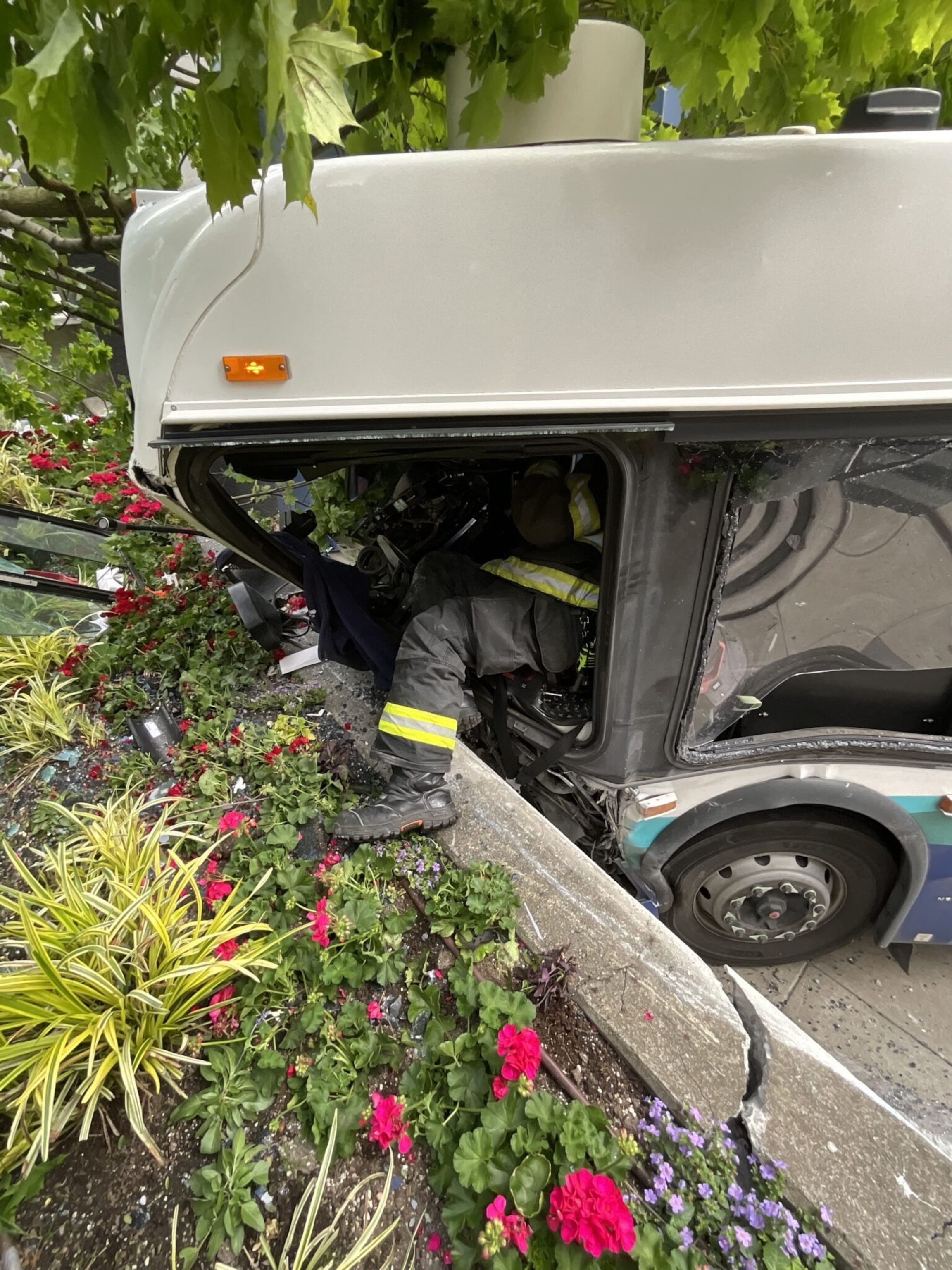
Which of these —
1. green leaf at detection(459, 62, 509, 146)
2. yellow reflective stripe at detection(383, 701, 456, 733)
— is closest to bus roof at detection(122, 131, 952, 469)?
green leaf at detection(459, 62, 509, 146)

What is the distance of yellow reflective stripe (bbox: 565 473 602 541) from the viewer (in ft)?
6.17

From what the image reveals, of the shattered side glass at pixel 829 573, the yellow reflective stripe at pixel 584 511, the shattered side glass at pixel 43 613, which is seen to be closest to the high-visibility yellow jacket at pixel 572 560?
the yellow reflective stripe at pixel 584 511

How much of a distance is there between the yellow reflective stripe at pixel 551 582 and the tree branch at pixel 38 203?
2298 mm

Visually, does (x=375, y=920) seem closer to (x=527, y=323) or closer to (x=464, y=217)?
(x=527, y=323)

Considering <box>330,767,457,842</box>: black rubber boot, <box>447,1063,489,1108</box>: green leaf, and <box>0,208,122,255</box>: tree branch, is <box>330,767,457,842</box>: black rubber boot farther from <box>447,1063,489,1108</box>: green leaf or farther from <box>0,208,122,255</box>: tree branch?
<box>0,208,122,255</box>: tree branch

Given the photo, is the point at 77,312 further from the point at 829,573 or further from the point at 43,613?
the point at 829,573

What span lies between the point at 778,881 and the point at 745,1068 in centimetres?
91

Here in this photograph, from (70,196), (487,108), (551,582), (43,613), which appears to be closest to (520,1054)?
(551,582)

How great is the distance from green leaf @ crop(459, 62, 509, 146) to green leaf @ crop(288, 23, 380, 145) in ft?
1.66

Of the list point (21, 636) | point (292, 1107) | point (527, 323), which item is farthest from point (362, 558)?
point (292, 1107)

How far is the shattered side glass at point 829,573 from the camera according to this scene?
1.41 metres

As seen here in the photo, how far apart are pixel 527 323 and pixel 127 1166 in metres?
2.13

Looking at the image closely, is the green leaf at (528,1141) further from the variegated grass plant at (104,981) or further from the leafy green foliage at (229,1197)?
the variegated grass plant at (104,981)

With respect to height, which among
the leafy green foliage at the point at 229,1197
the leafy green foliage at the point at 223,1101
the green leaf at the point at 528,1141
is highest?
the green leaf at the point at 528,1141
